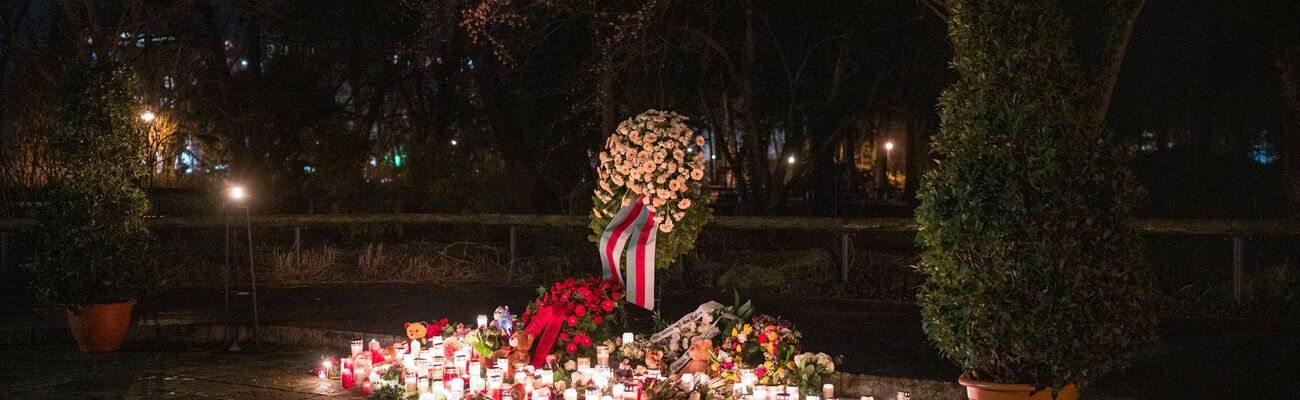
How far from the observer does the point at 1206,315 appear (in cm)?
1292

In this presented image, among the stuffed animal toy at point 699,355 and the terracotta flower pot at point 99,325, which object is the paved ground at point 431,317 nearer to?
the terracotta flower pot at point 99,325

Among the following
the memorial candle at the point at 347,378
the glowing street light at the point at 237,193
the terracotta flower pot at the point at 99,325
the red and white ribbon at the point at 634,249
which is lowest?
the memorial candle at the point at 347,378

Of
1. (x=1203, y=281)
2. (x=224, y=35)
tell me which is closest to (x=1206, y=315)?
(x=1203, y=281)

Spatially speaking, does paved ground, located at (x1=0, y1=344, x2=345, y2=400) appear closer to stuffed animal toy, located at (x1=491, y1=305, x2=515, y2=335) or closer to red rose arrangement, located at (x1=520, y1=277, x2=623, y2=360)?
stuffed animal toy, located at (x1=491, y1=305, x2=515, y2=335)

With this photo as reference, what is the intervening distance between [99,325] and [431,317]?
10.5ft

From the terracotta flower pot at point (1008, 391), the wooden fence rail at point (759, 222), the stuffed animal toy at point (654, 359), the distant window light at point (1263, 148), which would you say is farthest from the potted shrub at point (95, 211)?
the distant window light at point (1263, 148)

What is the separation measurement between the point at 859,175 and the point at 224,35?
2018 centimetres

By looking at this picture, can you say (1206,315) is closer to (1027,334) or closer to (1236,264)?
(1236,264)

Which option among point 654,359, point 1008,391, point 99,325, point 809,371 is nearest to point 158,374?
point 99,325

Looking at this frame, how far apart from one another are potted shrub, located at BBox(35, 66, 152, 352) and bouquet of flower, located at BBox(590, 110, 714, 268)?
4628mm

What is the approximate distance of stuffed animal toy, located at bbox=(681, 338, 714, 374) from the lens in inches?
329

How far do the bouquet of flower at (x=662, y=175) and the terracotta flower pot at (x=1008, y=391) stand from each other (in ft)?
12.5

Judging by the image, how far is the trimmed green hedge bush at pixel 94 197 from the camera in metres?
11.2

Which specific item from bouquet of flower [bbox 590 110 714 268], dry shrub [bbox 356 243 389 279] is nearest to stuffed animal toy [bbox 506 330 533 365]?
bouquet of flower [bbox 590 110 714 268]
